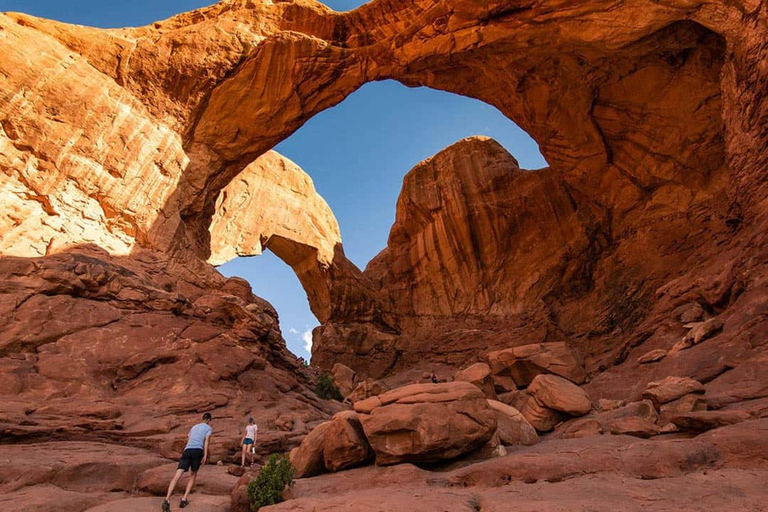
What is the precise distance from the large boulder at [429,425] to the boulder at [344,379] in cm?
2036

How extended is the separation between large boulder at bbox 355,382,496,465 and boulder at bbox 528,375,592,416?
182 inches

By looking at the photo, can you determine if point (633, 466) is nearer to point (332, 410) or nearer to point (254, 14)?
point (332, 410)

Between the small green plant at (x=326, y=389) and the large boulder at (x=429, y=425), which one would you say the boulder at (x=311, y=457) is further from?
the small green plant at (x=326, y=389)

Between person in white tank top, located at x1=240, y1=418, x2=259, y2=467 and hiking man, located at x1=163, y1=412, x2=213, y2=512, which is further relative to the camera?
person in white tank top, located at x1=240, y1=418, x2=259, y2=467

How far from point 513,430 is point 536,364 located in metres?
9.94

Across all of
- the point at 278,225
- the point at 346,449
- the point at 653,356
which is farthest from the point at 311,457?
the point at 278,225

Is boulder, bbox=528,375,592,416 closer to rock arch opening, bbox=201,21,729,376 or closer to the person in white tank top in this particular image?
the person in white tank top

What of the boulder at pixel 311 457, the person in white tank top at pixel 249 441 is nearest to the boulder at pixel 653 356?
the boulder at pixel 311 457

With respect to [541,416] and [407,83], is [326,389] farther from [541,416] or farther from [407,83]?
[407,83]

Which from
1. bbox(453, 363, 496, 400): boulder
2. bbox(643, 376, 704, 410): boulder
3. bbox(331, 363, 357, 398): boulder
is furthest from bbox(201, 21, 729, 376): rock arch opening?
bbox(643, 376, 704, 410): boulder

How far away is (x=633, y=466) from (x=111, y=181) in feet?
76.1

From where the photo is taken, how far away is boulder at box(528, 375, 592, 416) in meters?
13.3

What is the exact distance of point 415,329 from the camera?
37719 mm

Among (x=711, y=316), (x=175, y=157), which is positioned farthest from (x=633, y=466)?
(x=175, y=157)
